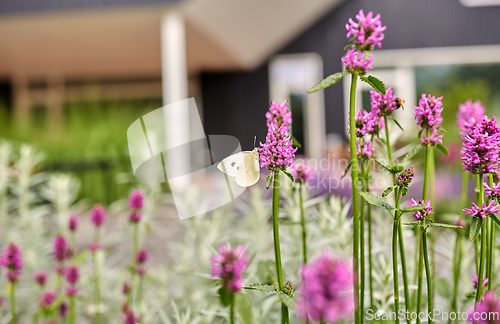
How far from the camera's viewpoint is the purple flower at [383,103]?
707mm

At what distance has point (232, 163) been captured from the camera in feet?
2.41

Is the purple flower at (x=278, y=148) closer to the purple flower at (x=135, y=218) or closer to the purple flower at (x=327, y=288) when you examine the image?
the purple flower at (x=327, y=288)

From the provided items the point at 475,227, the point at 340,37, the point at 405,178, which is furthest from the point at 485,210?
the point at 340,37

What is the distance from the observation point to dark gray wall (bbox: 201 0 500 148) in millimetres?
9148

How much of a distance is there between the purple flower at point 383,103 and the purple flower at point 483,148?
0.45 ft

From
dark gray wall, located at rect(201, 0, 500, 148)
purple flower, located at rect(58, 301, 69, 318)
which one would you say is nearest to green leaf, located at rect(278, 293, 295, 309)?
purple flower, located at rect(58, 301, 69, 318)

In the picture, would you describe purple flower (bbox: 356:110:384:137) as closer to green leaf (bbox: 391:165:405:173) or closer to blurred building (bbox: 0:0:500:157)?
green leaf (bbox: 391:165:405:173)

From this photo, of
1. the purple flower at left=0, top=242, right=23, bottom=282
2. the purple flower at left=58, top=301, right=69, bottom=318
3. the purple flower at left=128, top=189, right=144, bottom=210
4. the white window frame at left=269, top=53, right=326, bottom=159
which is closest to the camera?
the purple flower at left=0, top=242, right=23, bottom=282

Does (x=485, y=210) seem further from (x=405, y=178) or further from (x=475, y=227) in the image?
(x=405, y=178)

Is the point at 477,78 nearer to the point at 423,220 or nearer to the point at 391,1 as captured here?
the point at 391,1

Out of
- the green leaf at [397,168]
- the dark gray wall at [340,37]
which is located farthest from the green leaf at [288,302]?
the dark gray wall at [340,37]

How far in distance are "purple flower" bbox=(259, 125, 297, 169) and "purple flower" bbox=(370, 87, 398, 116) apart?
0.23 meters

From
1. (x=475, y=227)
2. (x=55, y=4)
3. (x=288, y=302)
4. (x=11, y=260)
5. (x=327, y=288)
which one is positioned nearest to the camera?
(x=327, y=288)

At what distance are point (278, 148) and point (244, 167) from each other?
0.16 metres
